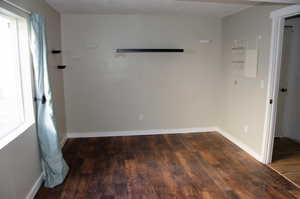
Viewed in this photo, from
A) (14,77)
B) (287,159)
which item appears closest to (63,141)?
(14,77)

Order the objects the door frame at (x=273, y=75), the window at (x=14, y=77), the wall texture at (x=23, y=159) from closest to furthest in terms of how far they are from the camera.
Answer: the wall texture at (x=23, y=159) < the window at (x=14, y=77) < the door frame at (x=273, y=75)

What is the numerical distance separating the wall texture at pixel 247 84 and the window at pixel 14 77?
3.32 m

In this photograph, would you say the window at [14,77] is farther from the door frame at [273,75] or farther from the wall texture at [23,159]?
the door frame at [273,75]

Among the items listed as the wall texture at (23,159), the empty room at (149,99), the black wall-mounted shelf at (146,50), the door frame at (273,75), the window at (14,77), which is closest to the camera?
the wall texture at (23,159)

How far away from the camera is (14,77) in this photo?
8.25 ft

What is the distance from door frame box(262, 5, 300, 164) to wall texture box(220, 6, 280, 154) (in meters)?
0.10

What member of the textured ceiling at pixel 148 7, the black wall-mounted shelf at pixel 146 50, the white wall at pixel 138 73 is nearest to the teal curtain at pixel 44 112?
the textured ceiling at pixel 148 7

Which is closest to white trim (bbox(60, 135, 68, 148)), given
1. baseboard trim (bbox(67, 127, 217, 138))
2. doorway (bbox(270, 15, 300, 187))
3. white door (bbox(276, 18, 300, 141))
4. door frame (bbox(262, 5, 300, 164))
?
baseboard trim (bbox(67, 127, 217, 138))

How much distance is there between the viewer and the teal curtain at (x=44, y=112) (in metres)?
2.56

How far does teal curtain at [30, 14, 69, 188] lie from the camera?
2.56m

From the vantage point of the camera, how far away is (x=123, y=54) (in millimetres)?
4352

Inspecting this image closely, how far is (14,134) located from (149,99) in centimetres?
275

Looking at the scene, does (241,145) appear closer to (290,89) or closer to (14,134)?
(290,89)

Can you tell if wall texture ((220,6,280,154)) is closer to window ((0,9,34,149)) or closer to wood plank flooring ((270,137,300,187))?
wood plank flooring ((270,137,300,187))
